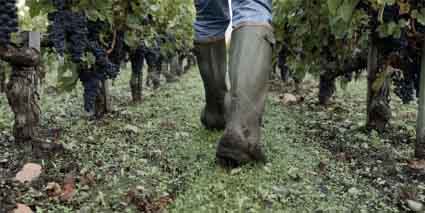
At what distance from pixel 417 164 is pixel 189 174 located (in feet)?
3.97

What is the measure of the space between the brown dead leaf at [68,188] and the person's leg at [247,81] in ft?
2.17

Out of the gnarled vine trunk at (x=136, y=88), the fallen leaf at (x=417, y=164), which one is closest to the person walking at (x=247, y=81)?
the fallen leaf at (x=417, y=164)

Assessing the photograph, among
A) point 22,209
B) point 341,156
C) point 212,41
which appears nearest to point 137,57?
point 212,41

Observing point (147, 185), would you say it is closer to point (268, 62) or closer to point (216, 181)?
point (216, 181)

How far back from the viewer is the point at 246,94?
6.33ft

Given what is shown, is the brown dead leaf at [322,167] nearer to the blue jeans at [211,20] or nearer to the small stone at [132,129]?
the blue jeans at [211,20]

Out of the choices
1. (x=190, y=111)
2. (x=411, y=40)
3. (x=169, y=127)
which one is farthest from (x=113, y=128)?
(x=411, y=40)

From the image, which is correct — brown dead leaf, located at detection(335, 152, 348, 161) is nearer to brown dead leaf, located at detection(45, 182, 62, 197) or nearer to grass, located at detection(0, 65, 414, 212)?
grass, located at detection(0, 65, 414, 212)

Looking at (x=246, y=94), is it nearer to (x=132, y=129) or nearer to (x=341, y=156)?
(x=341, y=156)

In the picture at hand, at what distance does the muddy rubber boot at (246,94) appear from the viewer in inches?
75.1

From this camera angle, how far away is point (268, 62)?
6.61ft

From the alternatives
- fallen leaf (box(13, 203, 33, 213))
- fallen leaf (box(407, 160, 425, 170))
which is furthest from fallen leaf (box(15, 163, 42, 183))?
fallen leaf (box(407, 160, 425, 170))

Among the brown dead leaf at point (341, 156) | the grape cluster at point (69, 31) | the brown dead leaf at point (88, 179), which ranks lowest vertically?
the brown dead leaf at point (341, 156)

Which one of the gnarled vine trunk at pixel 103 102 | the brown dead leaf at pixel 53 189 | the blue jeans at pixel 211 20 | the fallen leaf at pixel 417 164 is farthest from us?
the gnarled vine trunk at pixel 103 102
